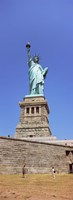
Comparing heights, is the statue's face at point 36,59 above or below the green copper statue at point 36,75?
above

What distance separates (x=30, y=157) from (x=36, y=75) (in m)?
29.2

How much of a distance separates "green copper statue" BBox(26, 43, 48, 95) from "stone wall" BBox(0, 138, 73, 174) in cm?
2550

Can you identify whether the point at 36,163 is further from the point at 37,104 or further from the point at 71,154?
the point at 37,104

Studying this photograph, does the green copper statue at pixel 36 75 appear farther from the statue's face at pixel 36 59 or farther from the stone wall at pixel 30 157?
the stone wall at pixel 30 157

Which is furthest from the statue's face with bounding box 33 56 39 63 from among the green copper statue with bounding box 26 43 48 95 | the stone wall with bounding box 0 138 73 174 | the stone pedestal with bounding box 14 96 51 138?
the stone wall with bounding box 0 138 73 174

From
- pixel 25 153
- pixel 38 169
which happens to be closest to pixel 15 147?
pixel 25 153

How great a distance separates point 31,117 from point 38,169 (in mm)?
22968

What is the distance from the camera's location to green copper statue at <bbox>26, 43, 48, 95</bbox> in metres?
59.1

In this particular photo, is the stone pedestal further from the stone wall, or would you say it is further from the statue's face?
the stone wall

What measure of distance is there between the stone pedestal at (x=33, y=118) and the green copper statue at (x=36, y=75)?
2.38m

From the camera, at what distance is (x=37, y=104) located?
2202 inches

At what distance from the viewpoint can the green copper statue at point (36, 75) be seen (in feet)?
194

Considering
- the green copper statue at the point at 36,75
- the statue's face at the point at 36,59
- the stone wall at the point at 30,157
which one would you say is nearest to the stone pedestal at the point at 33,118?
the green copper statue at the point at 36,75

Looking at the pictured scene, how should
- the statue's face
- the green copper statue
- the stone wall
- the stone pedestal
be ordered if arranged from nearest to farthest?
the stone wall
the stone pedestal
the green copper statue
the statue's face
